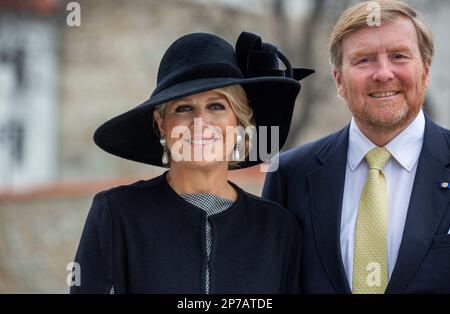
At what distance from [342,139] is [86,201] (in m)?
5.81

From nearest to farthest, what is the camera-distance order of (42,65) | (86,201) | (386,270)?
1. (386,270)
2. (86,201)
3. (42,65)

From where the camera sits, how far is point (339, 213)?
3070 millimetres

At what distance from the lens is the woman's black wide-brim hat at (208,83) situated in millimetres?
2775

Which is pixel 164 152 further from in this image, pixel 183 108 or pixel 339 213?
pixel 339 213

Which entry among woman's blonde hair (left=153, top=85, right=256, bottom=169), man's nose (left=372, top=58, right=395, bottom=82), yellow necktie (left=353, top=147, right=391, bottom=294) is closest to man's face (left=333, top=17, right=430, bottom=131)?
man's nose (left=372, top=58, right=395, bottom=82)

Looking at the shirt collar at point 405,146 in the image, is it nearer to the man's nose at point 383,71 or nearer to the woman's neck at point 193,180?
the man's nose at point 383,71

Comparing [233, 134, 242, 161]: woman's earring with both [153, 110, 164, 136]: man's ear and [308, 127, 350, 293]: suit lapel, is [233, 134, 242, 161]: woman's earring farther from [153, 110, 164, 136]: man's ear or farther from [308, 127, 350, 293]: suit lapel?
[308, 127, 350, 293]: suit lapel

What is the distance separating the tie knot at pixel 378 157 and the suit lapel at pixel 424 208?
0.14 meters

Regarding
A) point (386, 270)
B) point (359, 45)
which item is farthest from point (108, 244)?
point (359, 45)

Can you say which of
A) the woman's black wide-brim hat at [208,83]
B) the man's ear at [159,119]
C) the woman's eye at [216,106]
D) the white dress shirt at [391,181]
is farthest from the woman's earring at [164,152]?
the white dress shirt at [391,181]

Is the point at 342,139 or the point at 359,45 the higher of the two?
the point at 359,45

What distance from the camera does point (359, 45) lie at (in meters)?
3.11

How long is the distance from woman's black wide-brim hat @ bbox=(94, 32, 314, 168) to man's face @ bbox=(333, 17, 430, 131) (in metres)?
0.26
